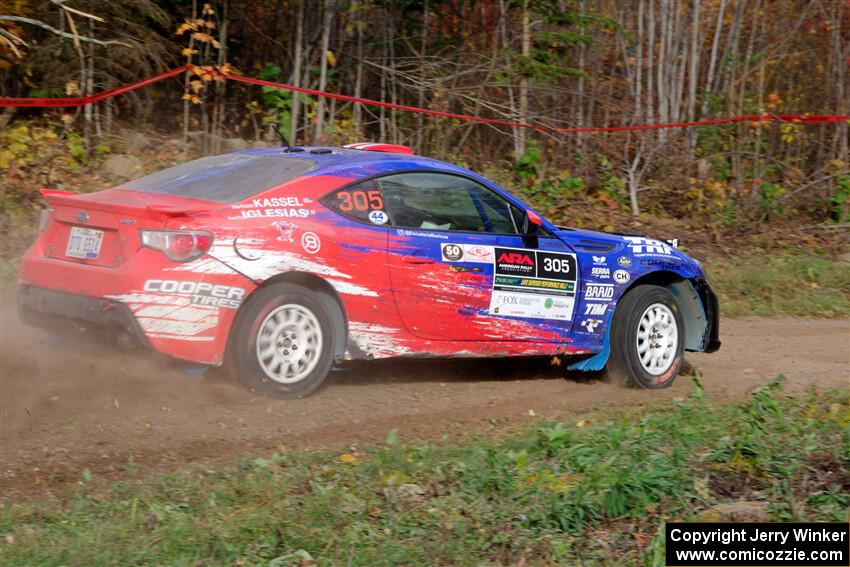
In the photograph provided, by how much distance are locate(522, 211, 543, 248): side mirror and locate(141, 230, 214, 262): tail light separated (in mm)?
2400

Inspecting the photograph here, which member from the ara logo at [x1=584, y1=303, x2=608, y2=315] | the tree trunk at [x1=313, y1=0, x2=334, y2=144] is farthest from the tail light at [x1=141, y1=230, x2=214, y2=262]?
the tree trunk at [x1=313, y1=0, x2=334, y2=144]

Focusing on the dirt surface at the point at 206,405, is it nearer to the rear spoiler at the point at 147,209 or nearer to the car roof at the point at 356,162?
the rear spoiler at the point at 147,209

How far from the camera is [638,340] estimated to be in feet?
26.3


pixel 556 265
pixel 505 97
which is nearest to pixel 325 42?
pixel 505 97

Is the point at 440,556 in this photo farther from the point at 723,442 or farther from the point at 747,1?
the point at 747,1

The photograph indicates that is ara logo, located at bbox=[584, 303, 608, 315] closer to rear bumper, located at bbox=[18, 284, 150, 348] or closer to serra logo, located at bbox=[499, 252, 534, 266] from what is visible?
serra logo, located at bbox=[499, 252, 534, 266]

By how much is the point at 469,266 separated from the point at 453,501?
8.95ft

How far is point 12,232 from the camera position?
1070cm

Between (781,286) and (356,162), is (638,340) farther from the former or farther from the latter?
(781,286)

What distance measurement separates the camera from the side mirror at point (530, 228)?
24.8ft

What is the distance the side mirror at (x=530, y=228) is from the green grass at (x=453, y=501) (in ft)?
6.64

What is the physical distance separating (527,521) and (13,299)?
617cm

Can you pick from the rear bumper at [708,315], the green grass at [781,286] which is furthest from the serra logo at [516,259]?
the green grass at [781,286]

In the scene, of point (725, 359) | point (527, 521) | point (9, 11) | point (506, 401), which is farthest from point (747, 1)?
point (527, 521)
